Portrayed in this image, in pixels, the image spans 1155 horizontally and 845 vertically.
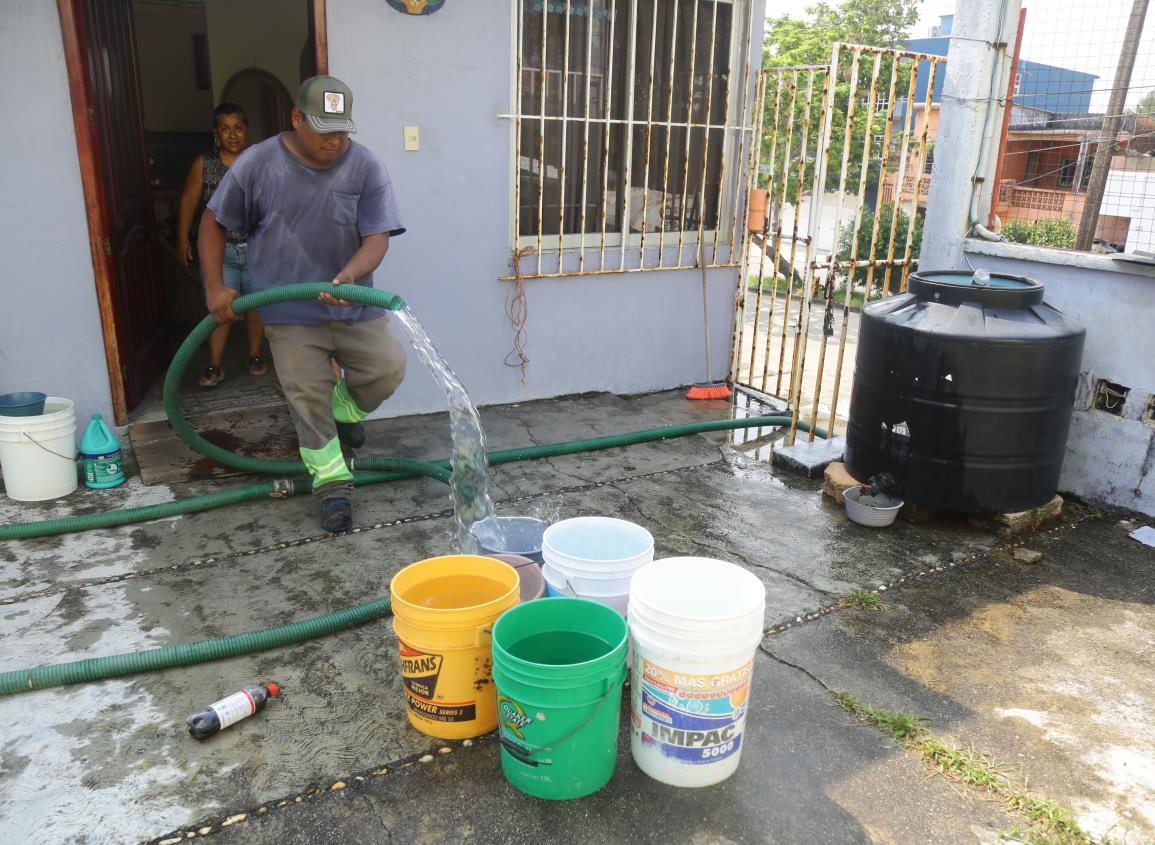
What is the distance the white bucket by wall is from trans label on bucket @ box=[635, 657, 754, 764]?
3.04m

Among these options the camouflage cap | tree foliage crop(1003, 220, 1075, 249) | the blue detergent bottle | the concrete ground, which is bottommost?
the concrete ground

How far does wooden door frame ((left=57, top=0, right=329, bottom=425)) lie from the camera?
3.90m

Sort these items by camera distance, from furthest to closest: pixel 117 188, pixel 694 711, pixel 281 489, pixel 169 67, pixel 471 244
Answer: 1. pixel 169 67
2. pixel 471 244
3. pixel 117 188
4. pixel 281 489
5. pixel 694 711

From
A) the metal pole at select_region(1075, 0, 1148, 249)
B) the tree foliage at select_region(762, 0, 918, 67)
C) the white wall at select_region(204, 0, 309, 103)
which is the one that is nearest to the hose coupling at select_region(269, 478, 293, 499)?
the metal pole at select_region(1075, 0, 1148, 249)

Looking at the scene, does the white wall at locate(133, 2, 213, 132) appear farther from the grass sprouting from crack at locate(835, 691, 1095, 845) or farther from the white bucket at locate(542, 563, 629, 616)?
the grass sprouting from crack at locate(835, 691, 1095, 845)

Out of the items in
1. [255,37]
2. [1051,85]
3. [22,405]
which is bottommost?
[22,405]

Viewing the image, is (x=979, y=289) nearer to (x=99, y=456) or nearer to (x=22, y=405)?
(x=99, y=456)

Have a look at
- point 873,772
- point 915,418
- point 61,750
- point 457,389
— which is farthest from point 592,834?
point 915,418

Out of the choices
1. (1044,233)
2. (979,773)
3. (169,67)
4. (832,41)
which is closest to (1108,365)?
(979,773)

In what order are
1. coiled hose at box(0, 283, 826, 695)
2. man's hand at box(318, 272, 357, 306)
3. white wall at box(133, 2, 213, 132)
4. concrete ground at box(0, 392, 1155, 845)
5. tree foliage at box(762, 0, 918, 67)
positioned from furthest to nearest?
1. tree foliage at box(762, 0, 918, 67)
2. white wall at box(133, 2, 213, 132)
3. man's hand at box(318, 272, 357, 306)
4. coiled hose at box(0, 283, 826, 695)
5. concrete ground at box(0, 392, 1155, 845)

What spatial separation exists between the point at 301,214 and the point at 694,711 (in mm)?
2655

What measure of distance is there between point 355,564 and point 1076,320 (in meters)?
3.54

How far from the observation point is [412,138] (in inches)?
184

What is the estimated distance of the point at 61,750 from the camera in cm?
224
